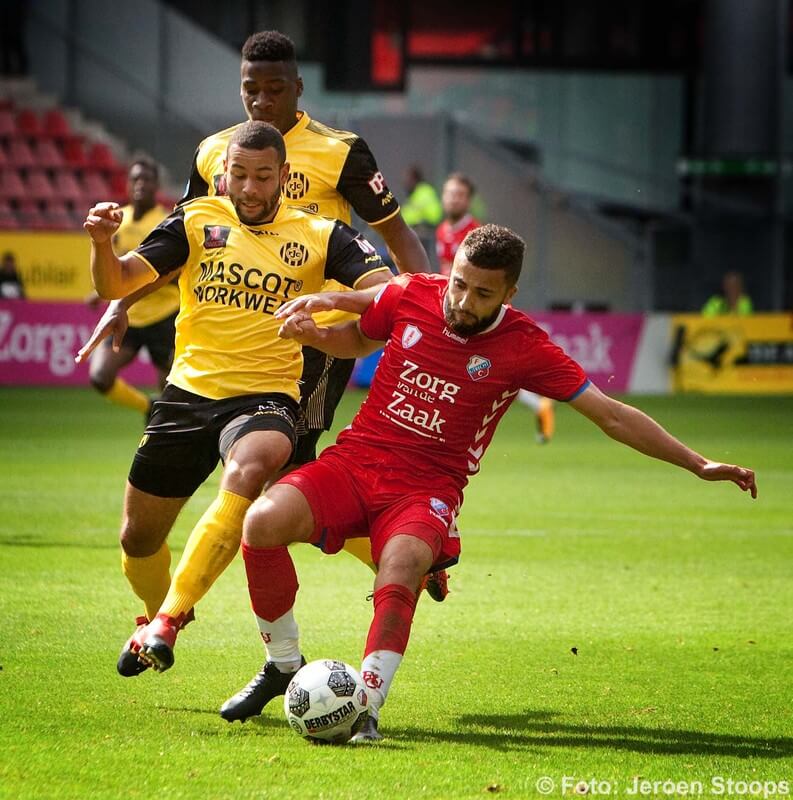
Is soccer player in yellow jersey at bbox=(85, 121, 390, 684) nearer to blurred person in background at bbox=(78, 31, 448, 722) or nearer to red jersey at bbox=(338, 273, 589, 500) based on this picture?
red jersey at bbox=(338, 273, 589, 500)

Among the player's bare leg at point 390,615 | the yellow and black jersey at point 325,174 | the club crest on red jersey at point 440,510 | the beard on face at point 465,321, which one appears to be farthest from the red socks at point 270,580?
the yellow and black jersey at point 325,174

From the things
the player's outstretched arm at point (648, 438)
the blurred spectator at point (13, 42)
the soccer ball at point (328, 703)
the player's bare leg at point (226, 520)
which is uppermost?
the blurred spectator at point (13, 42)

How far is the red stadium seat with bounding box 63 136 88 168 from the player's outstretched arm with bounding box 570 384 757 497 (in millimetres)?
20980

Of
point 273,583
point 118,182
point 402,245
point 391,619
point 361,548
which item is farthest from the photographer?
point 118,182

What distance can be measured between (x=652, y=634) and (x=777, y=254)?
2507 centimetres

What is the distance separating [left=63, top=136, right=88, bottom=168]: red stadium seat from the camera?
2529 cm

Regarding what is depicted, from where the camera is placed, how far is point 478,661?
20.8ft

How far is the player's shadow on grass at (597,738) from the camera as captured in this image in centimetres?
499

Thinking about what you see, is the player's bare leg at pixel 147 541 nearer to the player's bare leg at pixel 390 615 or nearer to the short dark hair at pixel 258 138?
the player's bare leg at pixel 390 615

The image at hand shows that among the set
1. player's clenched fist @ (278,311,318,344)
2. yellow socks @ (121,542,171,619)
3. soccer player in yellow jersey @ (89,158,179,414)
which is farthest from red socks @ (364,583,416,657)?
soccer player in yellow jersey @ (89,158,179,414)

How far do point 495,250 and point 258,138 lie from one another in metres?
1.04

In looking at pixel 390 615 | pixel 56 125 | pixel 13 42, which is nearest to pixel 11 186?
pixel 56 125

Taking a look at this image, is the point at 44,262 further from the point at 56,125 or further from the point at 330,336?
the point at 330,336

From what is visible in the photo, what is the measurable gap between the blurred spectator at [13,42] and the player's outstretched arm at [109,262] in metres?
21.3
